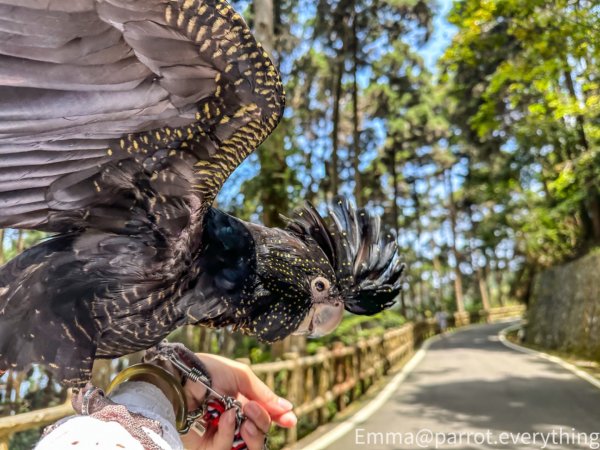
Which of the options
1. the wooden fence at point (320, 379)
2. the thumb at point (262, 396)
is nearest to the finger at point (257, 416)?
the thumb at point (262, 396)

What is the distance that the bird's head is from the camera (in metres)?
1.69

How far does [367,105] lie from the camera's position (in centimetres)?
1741

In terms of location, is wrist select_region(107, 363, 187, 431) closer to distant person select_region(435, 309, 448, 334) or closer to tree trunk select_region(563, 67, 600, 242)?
tree trunk select_region(563, 67, 600, 242)

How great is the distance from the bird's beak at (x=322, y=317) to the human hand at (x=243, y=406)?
0.26m

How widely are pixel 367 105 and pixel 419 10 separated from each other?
4.01m

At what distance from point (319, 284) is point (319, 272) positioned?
39mm

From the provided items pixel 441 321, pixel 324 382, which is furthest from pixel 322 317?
pixel 441 321

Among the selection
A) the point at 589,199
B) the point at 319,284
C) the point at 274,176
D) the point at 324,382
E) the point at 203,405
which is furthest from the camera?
the point at 589,199

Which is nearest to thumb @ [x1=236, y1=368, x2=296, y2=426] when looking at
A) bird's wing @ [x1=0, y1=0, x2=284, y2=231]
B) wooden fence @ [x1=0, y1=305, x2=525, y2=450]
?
bird's wing @ [x1=0, y1=0, x2=284, y2=231]

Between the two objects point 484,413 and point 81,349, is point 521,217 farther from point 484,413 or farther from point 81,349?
point 81,349

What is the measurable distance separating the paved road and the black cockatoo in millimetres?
5150

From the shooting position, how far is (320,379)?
766 cm

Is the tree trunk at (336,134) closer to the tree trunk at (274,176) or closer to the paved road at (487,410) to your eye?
the tree trunk at (274,176)

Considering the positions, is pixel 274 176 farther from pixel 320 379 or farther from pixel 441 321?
pixel 441 321
